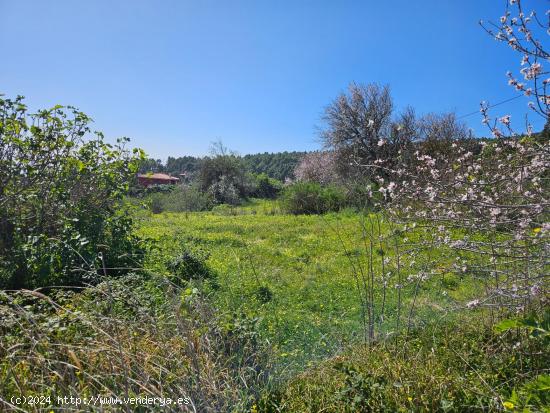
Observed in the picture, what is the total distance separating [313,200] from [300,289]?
10411mm

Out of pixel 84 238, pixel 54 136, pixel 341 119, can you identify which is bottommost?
pixel 84 238

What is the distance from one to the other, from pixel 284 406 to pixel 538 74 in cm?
311

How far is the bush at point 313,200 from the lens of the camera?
15.5 metres

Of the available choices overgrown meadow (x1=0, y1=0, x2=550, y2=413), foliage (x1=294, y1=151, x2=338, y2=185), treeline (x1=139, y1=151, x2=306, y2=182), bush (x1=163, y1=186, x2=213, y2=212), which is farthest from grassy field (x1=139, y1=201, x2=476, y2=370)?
treeline (x1=139, y1=151, x2=306, y2=182)

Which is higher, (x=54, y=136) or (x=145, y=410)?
(x=54, y=136)

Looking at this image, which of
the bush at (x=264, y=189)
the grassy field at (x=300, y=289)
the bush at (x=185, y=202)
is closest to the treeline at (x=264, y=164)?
the bush at (x=264, y=189)

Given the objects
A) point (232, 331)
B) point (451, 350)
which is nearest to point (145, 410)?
point (232, 331)

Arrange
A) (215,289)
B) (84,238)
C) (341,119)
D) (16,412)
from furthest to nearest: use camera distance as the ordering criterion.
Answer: (341,119) < (215,289) < (84,238) < (16,412)

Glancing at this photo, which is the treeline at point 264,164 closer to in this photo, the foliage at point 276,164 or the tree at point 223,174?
the foliage at point 276,164

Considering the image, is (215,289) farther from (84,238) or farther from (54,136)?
(54,136)

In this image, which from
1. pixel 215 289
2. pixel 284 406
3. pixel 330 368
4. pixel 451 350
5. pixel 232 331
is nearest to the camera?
pixel 284 406

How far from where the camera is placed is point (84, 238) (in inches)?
180

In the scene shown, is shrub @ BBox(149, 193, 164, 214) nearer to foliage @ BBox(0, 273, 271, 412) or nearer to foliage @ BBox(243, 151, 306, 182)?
foliage @ BBox(0, 273, 271, 412)

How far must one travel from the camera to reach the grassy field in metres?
3.58
